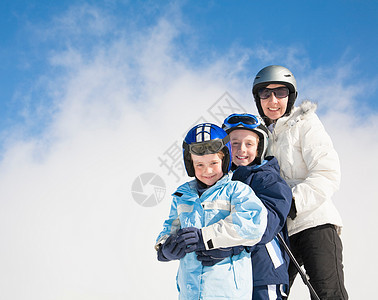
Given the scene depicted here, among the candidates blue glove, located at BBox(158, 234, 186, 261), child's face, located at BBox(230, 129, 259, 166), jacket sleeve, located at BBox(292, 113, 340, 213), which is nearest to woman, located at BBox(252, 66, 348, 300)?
jacket sleeve, located at BBox(292, 113, 340, 213)

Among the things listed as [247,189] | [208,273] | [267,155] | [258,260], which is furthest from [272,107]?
[208,273]

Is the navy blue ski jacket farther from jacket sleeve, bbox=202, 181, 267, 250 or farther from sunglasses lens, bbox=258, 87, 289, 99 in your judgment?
sunglasses lens, bbox=258, 87, 289, 99

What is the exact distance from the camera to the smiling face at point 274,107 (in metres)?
4.62

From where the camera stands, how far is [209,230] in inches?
118

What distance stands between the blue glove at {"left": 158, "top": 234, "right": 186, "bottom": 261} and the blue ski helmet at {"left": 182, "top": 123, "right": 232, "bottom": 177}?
0.79 metres

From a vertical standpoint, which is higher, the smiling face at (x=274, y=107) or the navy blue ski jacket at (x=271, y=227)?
the smiling face at (x=274, y=107)

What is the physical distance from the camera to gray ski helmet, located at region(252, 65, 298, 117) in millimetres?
4746

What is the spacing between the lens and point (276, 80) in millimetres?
4730

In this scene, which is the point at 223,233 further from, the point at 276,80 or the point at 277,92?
the point at 276,80

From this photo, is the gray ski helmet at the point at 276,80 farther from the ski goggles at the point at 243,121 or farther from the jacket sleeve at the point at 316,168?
the ski goggles at the point at 243,121

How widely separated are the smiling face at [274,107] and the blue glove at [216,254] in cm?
211

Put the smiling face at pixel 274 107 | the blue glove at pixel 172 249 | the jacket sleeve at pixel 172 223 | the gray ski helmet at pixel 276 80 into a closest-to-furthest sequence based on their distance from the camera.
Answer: the blue glove at pixel 172 249 < the jacket sleeve at pixel 172 223 < the smiling face at pixel 274 107 < the gray ski helmet at pixel 276 80

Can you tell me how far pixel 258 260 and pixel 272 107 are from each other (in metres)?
2.09

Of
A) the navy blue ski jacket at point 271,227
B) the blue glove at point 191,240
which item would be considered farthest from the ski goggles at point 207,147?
the blue glove at point 191,240
